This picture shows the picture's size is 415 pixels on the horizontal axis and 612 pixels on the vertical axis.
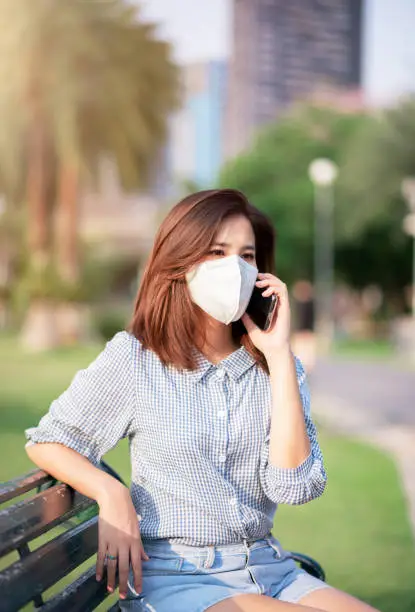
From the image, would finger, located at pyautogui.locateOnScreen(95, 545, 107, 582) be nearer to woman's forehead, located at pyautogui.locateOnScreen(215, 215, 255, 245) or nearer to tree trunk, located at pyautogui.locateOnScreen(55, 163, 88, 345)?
woman's forehead, located at pyautogui.locateOnScreen(215, 215, 255, 245)

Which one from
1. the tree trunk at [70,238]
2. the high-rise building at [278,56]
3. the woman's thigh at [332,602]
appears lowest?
the tree trunk at [70,238]

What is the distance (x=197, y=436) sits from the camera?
2.14 meters

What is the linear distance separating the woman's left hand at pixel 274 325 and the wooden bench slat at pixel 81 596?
0.69 meters

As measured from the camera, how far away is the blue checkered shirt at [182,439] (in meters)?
2.12

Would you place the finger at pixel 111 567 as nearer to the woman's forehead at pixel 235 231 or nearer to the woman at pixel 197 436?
the woman at pixel 197 436

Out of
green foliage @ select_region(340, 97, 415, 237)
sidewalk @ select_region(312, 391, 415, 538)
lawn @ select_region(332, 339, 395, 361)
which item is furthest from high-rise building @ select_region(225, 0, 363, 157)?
sidewalk @ select_region(312, 391, 415, 538)

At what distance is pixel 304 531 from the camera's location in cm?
539

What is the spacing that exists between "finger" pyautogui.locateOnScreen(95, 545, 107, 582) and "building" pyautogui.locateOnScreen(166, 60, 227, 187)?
81.8 ft

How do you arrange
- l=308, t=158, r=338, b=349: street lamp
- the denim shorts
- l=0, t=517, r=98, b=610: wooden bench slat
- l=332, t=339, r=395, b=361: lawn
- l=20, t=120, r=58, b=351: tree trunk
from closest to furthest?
l=0, t=517, r=98, b=610: wooden bench slat → the denim shorts → l=20, t=120, r=58, b=351: tree trunk → l=332, t=339, r=395, b=361: lawn → l=308, t=158, r=338, b=349: street lamp

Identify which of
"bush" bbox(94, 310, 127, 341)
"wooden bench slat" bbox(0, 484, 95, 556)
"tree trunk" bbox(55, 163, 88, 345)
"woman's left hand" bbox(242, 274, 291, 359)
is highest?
"woman's left hand" bbox(242, 274, 291, 359)

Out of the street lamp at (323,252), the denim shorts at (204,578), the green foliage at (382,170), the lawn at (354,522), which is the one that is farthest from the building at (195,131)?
the denim shorts at (204,578)

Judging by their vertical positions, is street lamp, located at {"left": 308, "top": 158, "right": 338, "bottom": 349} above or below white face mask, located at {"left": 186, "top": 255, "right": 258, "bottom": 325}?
below

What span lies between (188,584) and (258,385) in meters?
0.53

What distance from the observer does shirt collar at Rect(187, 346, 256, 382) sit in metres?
2.24
